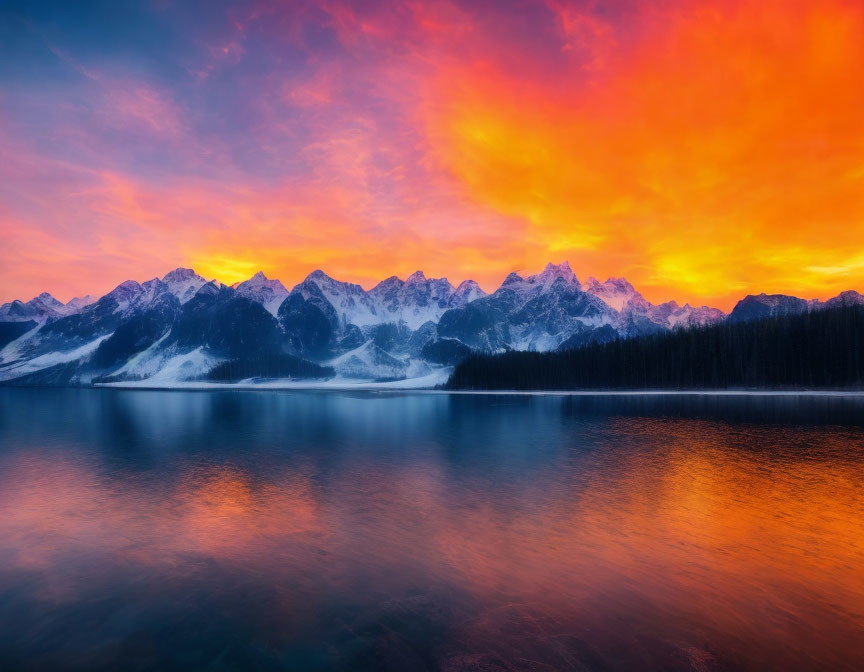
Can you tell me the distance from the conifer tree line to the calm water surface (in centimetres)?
10315

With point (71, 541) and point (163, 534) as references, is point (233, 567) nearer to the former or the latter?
point (163, 534)

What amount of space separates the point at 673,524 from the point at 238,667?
20930 millimetres

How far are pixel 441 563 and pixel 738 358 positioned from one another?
146 metres

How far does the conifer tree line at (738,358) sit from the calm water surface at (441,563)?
103 metres

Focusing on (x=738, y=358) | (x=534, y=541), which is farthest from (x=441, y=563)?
(x=738, y=358)

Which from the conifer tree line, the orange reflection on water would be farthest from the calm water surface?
the conifer tree line

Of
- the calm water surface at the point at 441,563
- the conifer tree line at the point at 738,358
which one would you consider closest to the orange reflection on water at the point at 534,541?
the calm water surface at the point at 441,563

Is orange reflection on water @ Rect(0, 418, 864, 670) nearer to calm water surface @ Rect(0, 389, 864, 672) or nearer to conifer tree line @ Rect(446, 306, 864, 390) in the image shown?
calm water surface @ Rect(0, 389, 864, 672)

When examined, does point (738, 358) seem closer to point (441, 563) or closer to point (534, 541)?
point (534, 541)

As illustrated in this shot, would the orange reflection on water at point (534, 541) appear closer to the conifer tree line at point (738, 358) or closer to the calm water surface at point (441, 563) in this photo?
the calm water surface at point (441, 563)

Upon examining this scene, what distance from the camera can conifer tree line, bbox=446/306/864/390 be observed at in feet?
409

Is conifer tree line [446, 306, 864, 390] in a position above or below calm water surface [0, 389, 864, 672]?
above

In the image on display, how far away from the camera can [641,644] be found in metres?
13.9

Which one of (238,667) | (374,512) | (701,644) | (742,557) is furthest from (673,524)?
(238,667)
